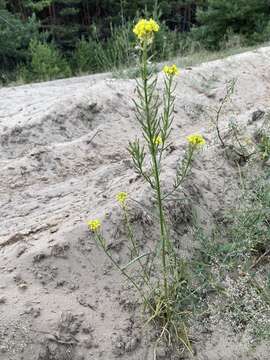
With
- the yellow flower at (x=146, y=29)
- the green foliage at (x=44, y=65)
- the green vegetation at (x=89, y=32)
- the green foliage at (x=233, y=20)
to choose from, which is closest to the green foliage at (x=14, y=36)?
the green vegetation at (x=89, y=32)

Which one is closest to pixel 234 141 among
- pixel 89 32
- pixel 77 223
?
pixel 77 223

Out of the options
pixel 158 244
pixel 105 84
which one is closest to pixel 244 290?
pixel 158 244

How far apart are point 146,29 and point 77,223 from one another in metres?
1.53

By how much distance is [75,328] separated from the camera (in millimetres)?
2480

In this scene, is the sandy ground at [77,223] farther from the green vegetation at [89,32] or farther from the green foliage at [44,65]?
the green foliage at [44,65]

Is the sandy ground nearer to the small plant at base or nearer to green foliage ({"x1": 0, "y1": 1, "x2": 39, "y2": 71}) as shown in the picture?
the small plant at base

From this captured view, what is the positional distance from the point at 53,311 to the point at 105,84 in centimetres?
417

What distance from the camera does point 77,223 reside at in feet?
9.87

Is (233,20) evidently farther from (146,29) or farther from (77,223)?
(146,29)

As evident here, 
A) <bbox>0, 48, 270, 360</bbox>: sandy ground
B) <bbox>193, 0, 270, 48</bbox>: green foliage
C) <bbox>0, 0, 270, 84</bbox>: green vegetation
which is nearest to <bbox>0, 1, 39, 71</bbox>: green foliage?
<bbox>0, 0, 270, 84</bbox>: green vegetation

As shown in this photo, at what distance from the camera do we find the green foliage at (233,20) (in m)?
15.0

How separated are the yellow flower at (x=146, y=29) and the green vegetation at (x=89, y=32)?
29.1 feet

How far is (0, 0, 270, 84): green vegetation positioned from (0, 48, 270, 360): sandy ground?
5621 millimetres

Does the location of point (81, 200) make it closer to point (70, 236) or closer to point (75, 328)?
point (70, 236)
